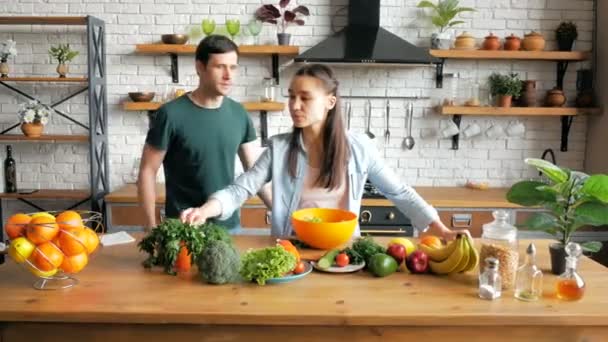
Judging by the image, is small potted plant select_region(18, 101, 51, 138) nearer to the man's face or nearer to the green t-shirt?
the green t-shirt

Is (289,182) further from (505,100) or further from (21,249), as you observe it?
(505,100)

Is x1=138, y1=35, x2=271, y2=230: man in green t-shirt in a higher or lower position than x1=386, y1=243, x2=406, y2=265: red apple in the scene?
higher

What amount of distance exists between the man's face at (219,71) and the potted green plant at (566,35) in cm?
269

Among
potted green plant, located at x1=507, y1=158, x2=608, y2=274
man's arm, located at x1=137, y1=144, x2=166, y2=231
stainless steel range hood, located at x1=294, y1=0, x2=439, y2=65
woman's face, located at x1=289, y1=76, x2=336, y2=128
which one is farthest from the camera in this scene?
stainless steel range hood, located at x1=294, y1=0, x2=439, y2=65

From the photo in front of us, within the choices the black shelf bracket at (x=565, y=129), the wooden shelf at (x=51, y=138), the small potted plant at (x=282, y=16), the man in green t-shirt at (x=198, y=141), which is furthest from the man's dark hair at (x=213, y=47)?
the black shelf bracket at (x=565, y=129)

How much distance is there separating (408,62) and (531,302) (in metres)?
2.34

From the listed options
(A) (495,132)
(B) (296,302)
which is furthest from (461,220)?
(B) (296,302)

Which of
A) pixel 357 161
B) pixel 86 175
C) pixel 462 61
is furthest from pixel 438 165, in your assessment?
pixel 86 175

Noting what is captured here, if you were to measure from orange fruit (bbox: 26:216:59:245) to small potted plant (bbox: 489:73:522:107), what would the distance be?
10.8ft

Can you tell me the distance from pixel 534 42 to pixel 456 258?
9.23ft

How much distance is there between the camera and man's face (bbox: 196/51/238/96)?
2365mm

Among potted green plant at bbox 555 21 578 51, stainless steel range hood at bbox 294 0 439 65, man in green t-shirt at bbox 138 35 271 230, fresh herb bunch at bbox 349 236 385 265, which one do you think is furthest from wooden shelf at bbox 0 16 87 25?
potted green plant at bbox 555 21 578 51

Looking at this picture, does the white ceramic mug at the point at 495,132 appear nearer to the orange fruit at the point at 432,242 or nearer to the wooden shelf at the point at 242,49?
the wooden shelf at the point at 242,49

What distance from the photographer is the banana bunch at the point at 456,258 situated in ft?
5.22
